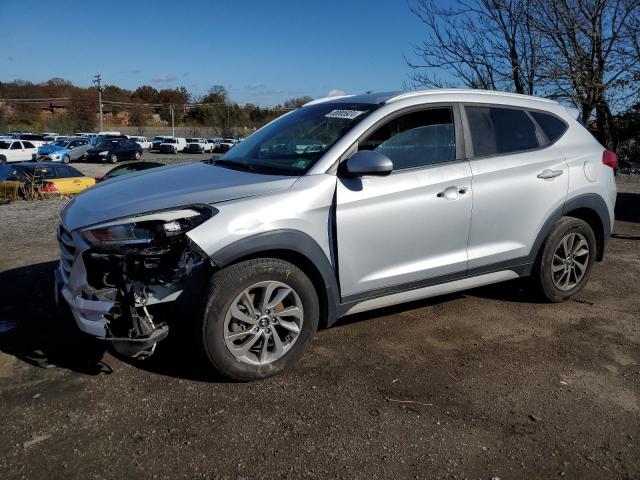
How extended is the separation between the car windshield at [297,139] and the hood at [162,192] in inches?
A: 8.3

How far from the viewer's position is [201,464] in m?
2.62

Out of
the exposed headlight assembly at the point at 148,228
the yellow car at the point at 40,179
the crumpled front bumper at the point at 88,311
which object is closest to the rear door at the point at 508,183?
the exposed headlight assembly at the point at 148,228

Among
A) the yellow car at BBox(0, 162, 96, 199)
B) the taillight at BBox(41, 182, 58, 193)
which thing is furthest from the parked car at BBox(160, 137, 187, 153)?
the taillight at BBox(41, 182, 58, 193)

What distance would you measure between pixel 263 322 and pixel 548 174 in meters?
2.66

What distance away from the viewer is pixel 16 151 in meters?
35.9

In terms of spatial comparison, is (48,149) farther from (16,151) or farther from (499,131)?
(499,131)

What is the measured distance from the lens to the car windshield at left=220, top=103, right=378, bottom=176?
3.73 metres

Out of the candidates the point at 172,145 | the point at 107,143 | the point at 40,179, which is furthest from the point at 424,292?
the point at 172,145

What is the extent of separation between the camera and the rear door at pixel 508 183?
413cm

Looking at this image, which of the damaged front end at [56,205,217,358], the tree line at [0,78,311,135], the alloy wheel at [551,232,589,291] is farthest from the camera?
the tree line at [0,78,311,135]

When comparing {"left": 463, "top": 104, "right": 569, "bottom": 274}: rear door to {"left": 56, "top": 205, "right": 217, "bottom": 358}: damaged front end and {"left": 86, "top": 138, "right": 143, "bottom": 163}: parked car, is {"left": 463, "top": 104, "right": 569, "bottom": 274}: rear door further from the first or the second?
{"left": 86, "top": 138, "right": 143, "bottom": 163}: parked car

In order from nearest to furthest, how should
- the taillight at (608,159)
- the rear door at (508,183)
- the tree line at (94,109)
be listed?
the rear door at (508,183) < the taillight at (608,159) < the tree line at (94,109)

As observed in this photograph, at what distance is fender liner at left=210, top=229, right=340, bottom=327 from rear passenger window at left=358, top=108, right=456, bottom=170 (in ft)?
2.69

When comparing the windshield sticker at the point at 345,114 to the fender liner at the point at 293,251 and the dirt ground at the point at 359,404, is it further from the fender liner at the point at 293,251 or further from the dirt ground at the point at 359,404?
the dirt ground at the point at 359,404
